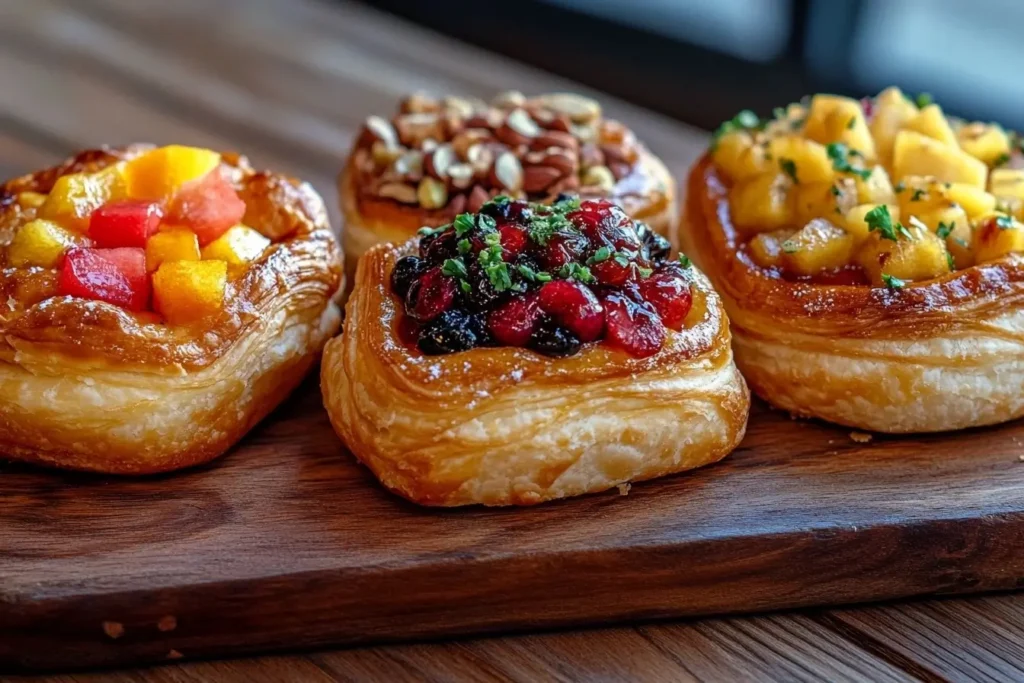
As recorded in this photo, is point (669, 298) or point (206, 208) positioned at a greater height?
point (669, 298)

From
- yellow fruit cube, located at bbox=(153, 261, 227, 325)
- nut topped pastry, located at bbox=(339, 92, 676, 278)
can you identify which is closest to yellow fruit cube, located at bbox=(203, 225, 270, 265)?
yellow fruit cube, located at bbox=(153, 261, 227, 325)

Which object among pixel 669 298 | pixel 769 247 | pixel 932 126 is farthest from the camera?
pixel 932 126

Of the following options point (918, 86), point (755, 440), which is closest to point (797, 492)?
point (755, 440)

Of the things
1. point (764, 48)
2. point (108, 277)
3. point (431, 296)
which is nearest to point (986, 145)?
point (431, 296)

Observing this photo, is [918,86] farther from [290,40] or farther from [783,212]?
[290,40]

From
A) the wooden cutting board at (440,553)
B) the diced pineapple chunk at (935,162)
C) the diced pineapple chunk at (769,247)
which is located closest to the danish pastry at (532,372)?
the wooden cutting board at (440,553)

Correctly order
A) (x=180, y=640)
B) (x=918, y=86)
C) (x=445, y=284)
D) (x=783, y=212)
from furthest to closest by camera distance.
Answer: (x=918, y=86)
(x=783, y=212)
(x=445, y=284)
(x=180, y=640)

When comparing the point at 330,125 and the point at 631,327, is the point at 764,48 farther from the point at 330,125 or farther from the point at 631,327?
the point at 631,327
